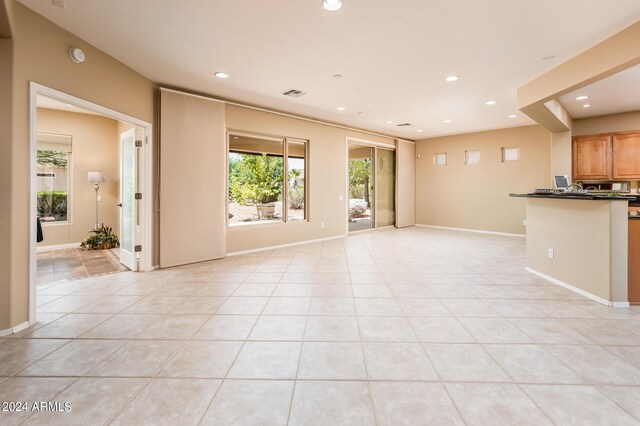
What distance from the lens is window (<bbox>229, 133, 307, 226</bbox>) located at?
5.97m

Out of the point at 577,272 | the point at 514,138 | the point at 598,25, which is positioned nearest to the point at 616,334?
the point at 577,272

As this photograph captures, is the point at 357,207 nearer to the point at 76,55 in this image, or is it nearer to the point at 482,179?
the point at 482,179

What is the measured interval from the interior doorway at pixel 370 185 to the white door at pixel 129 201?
16.2 feet

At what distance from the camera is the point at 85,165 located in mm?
6754

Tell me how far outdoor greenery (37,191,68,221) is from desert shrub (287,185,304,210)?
485 cm

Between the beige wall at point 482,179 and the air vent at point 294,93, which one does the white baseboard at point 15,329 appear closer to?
the air vent at point 294,93

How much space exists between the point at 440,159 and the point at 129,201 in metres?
8.45

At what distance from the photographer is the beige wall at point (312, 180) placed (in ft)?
19.4

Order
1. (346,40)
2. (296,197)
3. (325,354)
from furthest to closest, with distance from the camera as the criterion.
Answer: (296,197)
(346,40)
(325,354)

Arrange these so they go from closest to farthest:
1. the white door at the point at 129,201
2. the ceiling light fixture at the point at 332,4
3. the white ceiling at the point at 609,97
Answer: the ceiling light fixture at the point at 332,4 → the white ceiling at the point at 609,97 → the white door at the point at 129,201

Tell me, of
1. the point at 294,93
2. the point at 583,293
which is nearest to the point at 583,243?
the point at 583,293

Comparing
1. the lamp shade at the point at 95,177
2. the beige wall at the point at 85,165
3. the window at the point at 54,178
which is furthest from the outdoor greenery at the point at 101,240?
the lamp shade at the point at 95,177

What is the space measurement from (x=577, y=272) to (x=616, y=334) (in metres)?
1.25

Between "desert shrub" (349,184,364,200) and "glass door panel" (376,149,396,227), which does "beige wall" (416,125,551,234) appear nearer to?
"glass door panel" (376,149,396,227)
